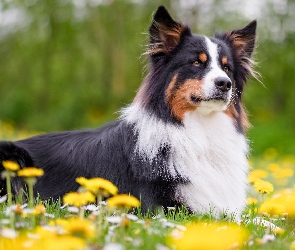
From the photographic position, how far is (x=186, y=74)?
15.5ft

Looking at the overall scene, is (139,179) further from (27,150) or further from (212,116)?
(27,150)

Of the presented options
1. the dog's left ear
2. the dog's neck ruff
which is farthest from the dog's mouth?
the dog's left ear

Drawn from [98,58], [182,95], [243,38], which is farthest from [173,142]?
[98,58]

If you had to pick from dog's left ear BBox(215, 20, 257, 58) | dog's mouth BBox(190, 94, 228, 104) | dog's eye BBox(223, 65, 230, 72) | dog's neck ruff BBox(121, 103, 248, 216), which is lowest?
dog's neck ruff BBox(121, 103, 248, 216)

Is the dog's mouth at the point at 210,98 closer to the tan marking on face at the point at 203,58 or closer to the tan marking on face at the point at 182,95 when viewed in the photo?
the tan marking on face at the point at 182,95

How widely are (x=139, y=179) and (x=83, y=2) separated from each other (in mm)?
19023

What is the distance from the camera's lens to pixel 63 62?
80.4 feet

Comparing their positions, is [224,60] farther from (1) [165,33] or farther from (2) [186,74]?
(1) [165,33]

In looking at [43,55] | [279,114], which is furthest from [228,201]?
[43,55]

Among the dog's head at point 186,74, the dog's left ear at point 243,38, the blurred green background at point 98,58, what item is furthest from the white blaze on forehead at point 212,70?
the blurred green background at point 98,58

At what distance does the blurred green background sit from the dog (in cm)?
1376

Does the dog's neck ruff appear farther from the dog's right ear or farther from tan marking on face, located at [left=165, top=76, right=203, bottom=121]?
the dog's right ear

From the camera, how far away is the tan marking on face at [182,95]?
15.1 ft

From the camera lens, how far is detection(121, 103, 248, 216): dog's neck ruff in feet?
15.1
